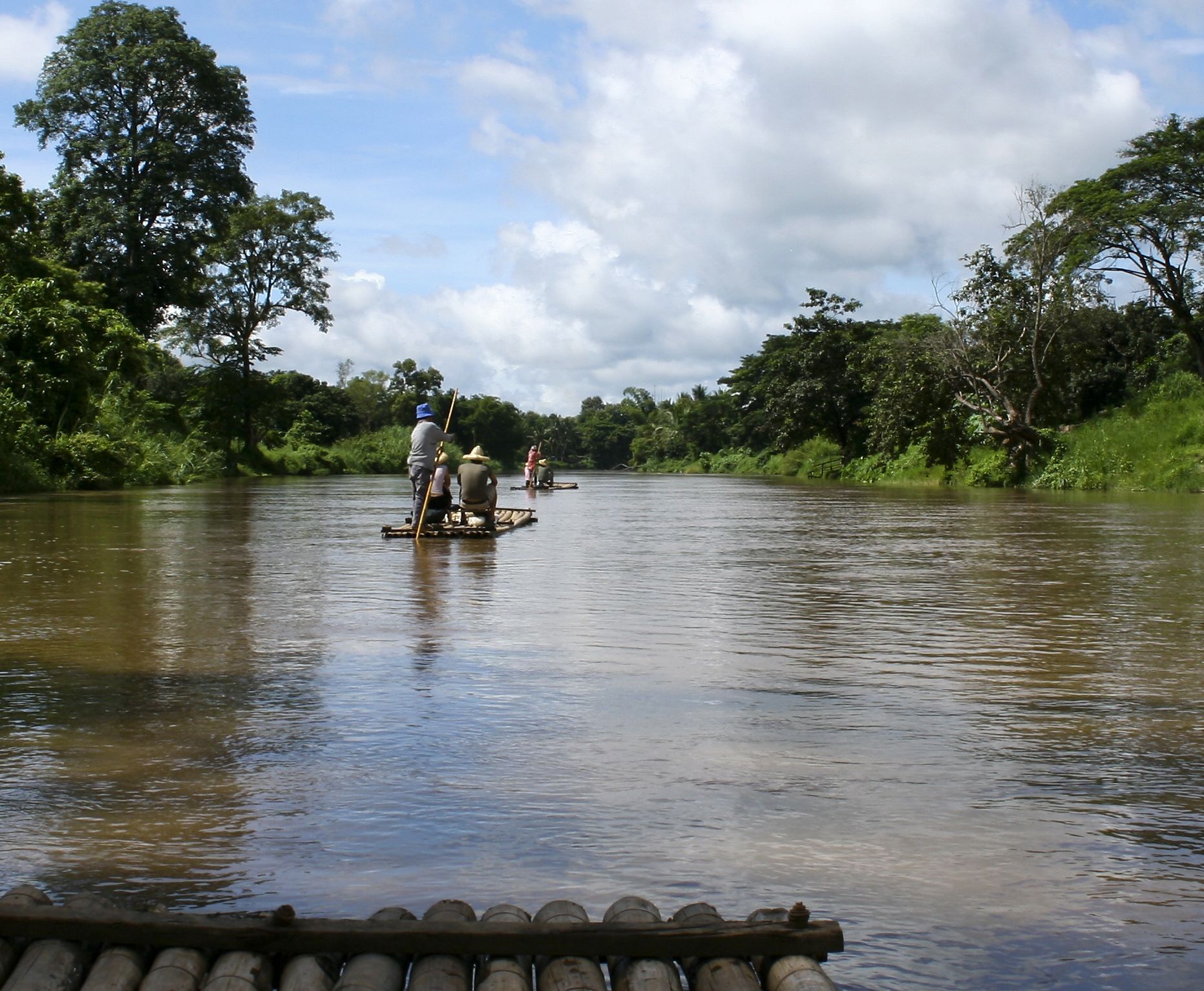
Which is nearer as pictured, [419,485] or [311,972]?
[311,972]

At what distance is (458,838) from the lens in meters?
4.13

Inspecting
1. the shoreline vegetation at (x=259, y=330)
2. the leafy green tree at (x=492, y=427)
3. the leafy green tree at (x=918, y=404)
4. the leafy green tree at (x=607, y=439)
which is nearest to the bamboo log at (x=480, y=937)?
the shoreline vegetation at (x=259, y=330)

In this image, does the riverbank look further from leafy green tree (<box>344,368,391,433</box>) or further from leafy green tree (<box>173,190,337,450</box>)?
leafy green tree (<box>344,368,391,433</box>)

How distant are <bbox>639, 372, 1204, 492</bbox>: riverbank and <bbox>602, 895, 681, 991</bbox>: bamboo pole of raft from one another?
34.1 m

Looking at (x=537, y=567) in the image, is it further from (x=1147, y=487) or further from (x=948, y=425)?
(x=948, y=425)

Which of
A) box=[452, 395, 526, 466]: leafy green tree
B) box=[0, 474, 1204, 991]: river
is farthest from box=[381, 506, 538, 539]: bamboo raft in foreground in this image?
box=[452, 395, 526, 466]: leafy green tree

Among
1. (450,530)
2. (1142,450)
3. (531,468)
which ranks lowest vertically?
(450,530)

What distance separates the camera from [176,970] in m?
2.88

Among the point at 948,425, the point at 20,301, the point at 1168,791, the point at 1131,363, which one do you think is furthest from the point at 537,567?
the point at 1131,363

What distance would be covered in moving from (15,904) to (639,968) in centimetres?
153

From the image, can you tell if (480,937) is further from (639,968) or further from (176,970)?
(176,970)

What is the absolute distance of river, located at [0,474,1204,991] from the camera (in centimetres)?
367

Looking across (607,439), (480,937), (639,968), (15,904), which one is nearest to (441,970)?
(480,937)

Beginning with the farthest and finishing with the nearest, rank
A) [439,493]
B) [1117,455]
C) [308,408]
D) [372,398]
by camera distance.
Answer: [372,398] → [308,408] → [1117,455] → [439,493]
